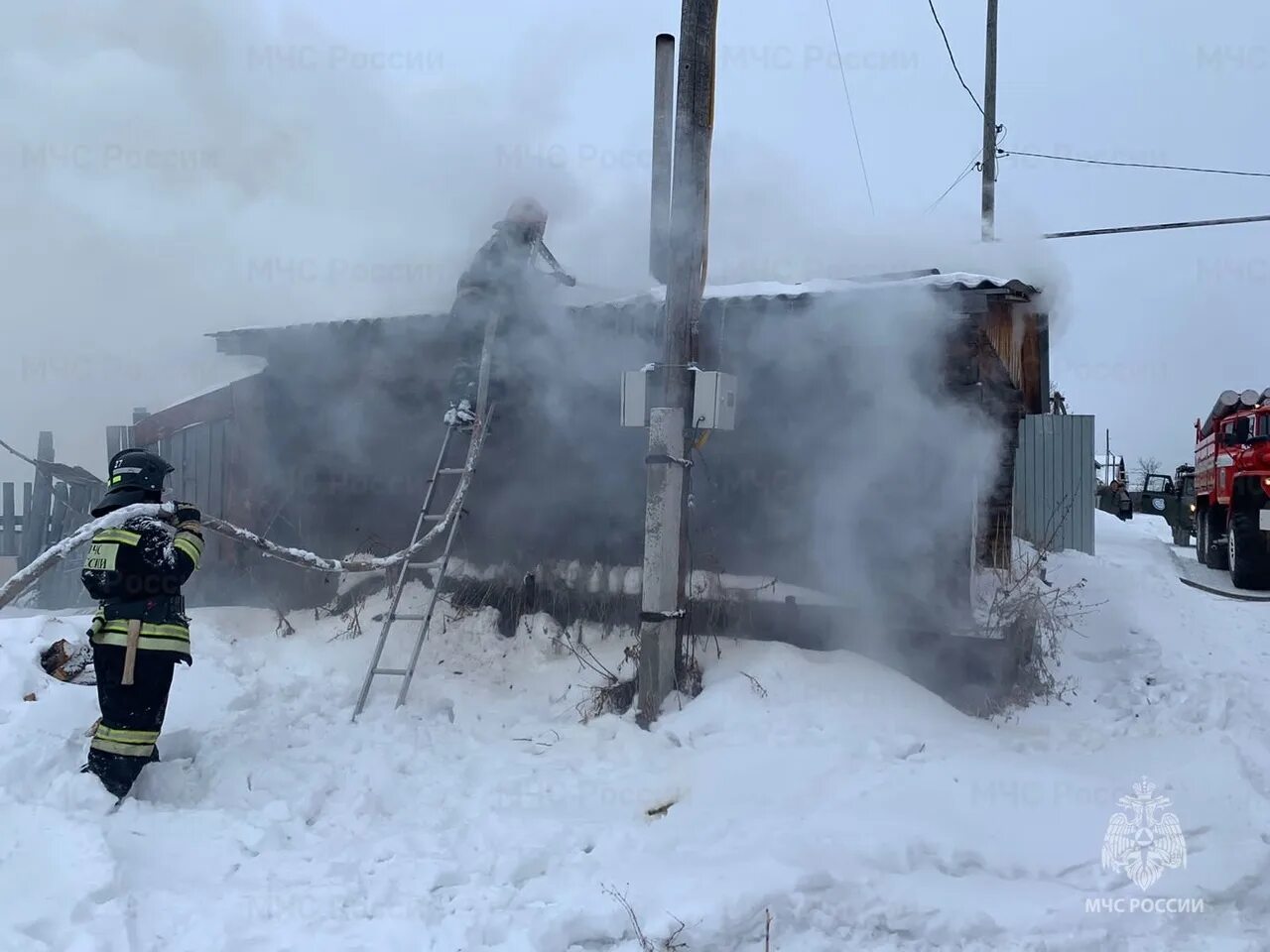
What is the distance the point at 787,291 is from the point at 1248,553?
27.0 feet

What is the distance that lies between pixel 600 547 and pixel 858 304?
2793mm

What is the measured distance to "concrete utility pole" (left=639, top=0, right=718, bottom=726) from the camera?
19.8ft

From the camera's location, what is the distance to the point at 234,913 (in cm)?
360

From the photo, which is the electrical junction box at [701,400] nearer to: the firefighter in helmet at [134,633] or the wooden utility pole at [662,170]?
the wooden utility pole at [662,170]

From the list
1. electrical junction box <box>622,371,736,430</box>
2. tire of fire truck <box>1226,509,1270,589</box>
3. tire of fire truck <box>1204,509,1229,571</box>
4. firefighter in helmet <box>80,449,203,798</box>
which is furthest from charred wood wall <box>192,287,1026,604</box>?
tire of fire truck <box>1204,509,1229,571</box>

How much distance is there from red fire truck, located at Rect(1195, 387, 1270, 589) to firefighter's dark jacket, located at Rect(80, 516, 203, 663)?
38.9 ft

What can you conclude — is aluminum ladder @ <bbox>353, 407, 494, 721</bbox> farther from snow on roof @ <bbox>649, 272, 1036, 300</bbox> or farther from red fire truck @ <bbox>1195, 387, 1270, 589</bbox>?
red fire truck @ <bbox>1195, 387, 1270, 589</bbox>

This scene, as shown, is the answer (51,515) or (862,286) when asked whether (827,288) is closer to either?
(862,286)

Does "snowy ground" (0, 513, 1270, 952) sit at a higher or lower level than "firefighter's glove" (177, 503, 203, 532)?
lower

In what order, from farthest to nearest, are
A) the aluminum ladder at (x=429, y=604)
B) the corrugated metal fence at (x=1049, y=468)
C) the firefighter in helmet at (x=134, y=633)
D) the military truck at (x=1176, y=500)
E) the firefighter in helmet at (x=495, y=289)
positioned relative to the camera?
the military truck at (x=1176, y=500) < the corrugated metal fence at (x=1049, y=468) < the firefighter in helmet at (x=495, y=289) < the aluminum ladder at (x=429, y=604) < the firefighter in helmet at (x=134, y=633)

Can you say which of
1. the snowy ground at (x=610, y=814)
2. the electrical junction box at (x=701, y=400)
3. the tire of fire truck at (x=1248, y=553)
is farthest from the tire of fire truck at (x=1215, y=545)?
the electrical junction box at (x=701, y=400)

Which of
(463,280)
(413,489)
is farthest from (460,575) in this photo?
(463,280)

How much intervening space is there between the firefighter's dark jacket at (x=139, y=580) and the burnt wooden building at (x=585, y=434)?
3283 millimetres

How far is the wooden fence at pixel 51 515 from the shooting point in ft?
31.6
